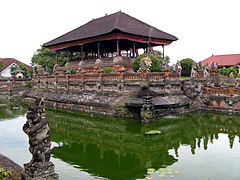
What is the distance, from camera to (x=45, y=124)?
4723mm

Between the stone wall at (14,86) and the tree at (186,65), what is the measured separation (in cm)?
2038

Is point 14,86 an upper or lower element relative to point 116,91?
upper

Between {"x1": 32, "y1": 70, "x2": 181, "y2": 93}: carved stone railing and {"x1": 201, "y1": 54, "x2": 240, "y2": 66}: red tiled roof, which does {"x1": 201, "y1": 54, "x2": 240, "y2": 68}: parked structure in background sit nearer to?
{"x1": 201, "y1": 54, "x2": 240, "y2": 66}: red tiled roof

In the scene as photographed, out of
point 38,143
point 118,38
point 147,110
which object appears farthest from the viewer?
point 118,38

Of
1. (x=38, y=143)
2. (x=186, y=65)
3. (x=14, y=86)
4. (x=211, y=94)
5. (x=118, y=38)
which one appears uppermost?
(x=118, y=38)

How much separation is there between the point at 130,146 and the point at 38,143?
494 cm

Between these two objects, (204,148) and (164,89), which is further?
(164,89)

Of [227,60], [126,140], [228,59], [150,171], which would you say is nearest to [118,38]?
[126,140]

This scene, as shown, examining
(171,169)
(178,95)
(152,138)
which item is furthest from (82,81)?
(171,169)

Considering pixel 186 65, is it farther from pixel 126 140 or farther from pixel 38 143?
pixel 38 143

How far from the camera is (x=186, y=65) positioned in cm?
2305

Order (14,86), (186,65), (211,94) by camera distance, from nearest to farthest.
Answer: (211,94) < (186,65) < (14,86)

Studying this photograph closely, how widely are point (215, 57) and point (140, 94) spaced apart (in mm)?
41771

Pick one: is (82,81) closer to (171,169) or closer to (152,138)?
(152,138)
